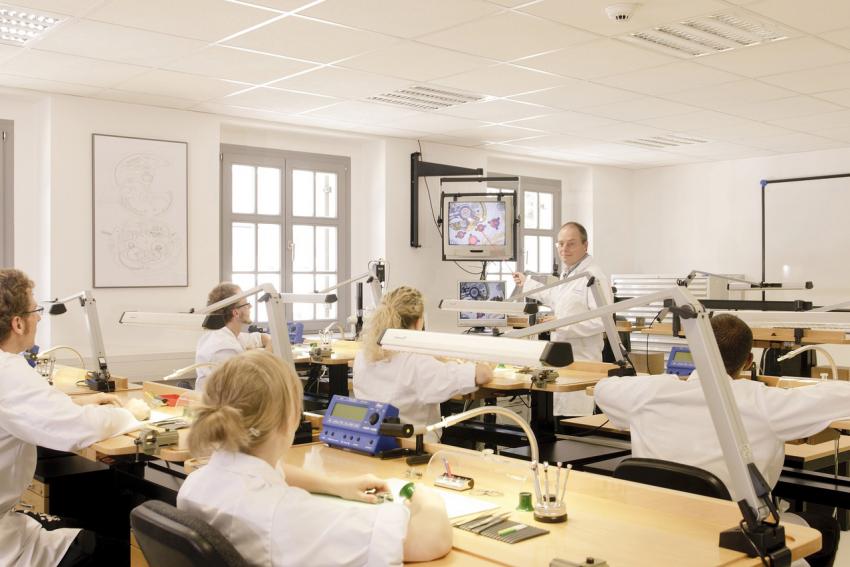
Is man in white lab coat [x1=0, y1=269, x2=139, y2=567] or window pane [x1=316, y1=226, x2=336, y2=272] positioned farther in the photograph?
window pane [x1=316, y1=226, x2=336, y2=272]

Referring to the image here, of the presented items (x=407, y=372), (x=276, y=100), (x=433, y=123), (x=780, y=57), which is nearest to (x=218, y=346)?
(x=407, y=372)

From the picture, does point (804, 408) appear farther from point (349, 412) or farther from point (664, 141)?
point (664, 141)

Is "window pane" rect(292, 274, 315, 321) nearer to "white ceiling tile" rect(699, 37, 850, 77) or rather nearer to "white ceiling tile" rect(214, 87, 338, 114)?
"white ceiling tile" rect(214, 87, 338, 114)

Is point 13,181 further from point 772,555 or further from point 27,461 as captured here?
point 772,555

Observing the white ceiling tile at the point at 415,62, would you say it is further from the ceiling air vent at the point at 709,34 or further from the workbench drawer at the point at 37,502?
the workbench drawer at the point at 37,502

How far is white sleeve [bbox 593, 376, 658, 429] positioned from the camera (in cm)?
266

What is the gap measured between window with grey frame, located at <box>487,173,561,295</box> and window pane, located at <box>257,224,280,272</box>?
2877mm

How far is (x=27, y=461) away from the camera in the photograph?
2.63m

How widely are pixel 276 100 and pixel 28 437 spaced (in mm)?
4346

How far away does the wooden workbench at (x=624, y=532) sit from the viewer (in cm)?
173

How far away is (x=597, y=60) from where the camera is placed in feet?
17.2

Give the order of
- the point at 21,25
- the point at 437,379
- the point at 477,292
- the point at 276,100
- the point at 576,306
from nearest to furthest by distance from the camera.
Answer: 1. the point at 437,379
2. the point at 21,25
3. the point at 576,306
4. the point at 276,100
5. the point at 477,292

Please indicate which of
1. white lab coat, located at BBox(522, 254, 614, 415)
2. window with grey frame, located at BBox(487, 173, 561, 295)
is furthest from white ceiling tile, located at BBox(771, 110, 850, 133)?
white lab coat, located at BBox(522, 254, 614, 415)

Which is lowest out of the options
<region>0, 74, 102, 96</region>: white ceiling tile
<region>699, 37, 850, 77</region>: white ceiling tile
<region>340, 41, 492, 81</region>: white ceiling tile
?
<region>0, 74, 102, 96</region>: white ceiling tile
